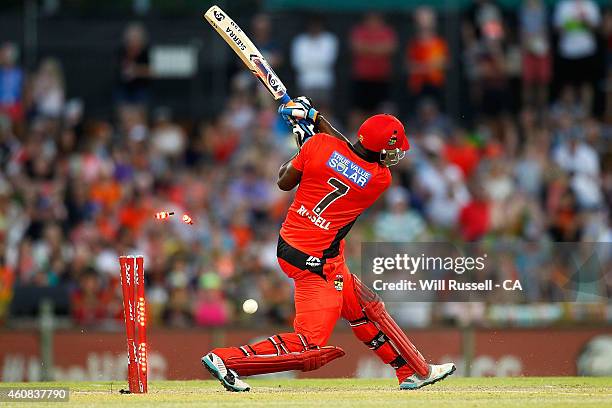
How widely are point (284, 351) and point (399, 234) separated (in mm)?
7395

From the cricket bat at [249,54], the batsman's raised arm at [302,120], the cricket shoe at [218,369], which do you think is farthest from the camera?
the cricket bat at [249,54]

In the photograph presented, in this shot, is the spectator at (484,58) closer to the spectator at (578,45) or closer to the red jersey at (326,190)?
the spectator at (578,45)

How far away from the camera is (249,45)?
12.6 meters

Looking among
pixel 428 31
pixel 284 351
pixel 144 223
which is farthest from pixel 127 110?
pixel 284 351

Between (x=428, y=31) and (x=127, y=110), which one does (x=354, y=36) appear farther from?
(x=127, y=110)

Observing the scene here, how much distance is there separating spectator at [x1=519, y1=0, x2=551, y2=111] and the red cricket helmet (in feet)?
33.3

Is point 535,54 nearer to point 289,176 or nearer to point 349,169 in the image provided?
point 349,169

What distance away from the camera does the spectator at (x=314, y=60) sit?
807 inches

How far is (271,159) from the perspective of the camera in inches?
776

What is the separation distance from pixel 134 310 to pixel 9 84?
995cm

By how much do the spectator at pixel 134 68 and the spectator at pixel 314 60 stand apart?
2109mm

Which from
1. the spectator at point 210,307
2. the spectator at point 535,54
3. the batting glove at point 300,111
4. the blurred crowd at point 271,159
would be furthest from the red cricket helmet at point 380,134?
the spectator at point 535,54

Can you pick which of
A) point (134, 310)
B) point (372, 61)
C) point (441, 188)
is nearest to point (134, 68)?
point (372, 61)

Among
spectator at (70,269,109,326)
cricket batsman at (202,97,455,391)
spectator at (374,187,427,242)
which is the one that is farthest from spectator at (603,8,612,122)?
cricket batsman at (202,97,455,391)
